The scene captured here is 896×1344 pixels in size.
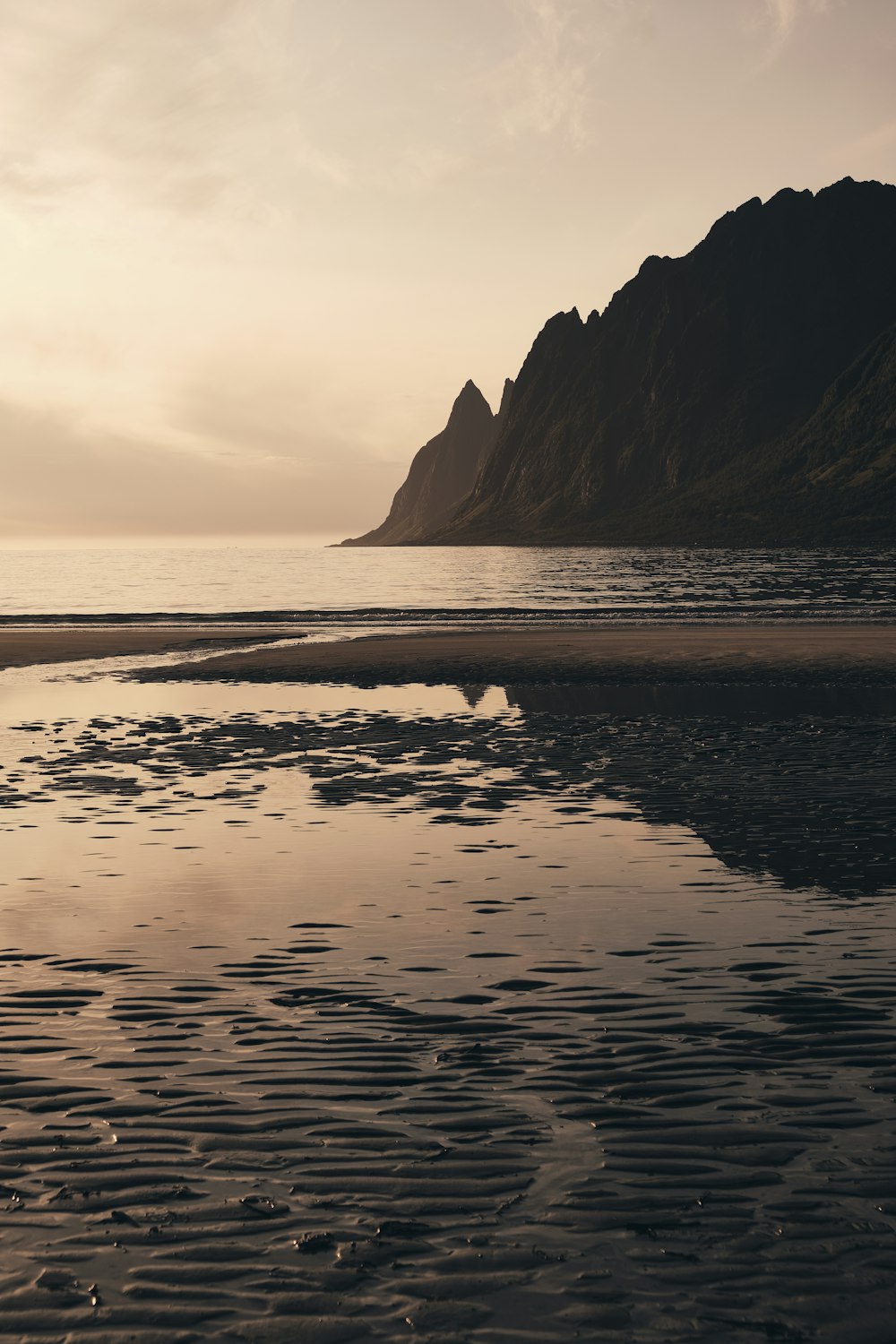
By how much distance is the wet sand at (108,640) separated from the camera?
48.4 meters

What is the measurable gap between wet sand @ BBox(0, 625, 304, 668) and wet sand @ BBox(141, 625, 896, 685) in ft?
16.3

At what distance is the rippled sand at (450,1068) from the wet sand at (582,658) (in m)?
19.7

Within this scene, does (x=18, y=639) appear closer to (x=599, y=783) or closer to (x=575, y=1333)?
(x=599, y=783)

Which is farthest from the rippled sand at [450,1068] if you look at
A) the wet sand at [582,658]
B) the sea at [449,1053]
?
the wet sand at [582,658]

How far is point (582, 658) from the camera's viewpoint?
147 feet

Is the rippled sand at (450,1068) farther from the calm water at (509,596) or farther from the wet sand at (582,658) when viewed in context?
the calm water at (509,596)

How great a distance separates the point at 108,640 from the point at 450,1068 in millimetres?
50424

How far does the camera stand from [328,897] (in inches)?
521

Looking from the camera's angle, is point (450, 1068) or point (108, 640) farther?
point (108, 640)

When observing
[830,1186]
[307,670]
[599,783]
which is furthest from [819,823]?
[307,670]

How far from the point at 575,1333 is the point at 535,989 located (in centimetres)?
484

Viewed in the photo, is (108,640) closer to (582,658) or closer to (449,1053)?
(582,658)

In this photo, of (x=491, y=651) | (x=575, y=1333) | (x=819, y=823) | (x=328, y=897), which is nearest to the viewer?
(x=575, y=1333)

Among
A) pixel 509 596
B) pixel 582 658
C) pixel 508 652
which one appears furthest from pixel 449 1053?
pixel 509 596
